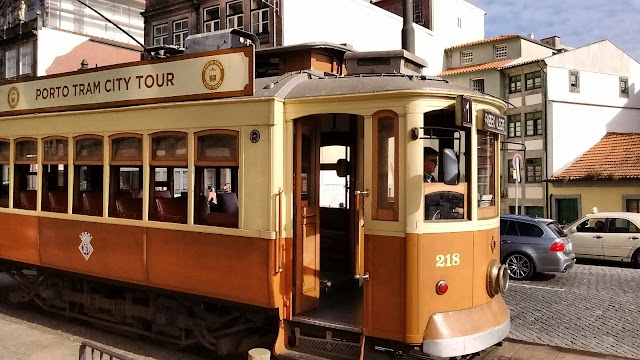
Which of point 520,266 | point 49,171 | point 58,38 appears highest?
point 58,38

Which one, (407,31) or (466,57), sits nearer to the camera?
(407,31)

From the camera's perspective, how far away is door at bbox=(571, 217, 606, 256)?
1477 centimetres

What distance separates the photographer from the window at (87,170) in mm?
7336

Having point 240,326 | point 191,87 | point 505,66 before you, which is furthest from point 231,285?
point 505,66

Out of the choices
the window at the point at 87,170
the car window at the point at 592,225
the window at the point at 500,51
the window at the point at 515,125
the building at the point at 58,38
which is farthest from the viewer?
the window at the point at 500,51

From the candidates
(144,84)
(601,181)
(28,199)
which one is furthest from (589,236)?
(28,199)

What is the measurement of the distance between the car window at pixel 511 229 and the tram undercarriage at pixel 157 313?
7850mm

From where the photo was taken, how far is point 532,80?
28.1m

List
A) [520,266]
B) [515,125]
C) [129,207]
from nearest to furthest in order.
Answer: [129,207]
[520,266]
[515,125]

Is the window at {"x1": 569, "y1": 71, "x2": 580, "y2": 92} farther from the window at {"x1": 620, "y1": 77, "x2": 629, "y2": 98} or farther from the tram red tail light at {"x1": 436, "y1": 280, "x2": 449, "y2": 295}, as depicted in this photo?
the tram red tail light at {"x1": 436, "y1": 280, "x2": 449, "y2": 295}

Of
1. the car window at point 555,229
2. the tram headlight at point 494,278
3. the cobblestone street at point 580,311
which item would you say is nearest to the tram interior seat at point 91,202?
the tram headlight at point 494,278

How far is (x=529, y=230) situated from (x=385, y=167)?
27.0 ft

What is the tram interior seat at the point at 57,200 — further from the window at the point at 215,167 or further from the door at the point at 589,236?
the door at the point at 589,236

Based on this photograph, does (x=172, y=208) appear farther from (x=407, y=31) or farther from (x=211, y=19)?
(x=211, y=19)
